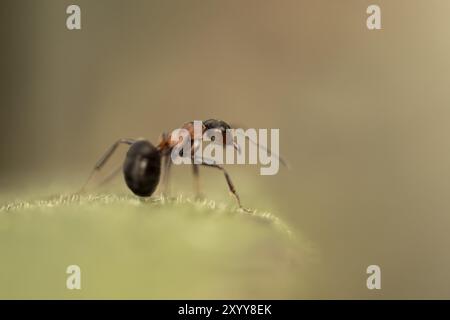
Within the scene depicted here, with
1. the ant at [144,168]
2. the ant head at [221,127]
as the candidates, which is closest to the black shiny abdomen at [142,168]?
the ant at [144,168]

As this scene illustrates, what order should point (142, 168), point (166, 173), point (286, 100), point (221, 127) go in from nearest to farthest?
point (142, 168), point (166, 173), point (221, 127), point (286, 100)

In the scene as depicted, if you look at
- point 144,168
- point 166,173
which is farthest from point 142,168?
point 166,173

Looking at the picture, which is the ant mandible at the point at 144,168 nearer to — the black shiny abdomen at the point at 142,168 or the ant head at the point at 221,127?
the black shiny abdomen at the point at 142,168

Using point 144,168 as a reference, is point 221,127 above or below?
above

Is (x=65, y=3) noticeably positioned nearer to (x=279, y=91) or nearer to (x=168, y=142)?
(x=279, y=91)

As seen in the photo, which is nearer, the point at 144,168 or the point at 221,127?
the point at 144,168

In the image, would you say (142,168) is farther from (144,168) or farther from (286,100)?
(286,100)
